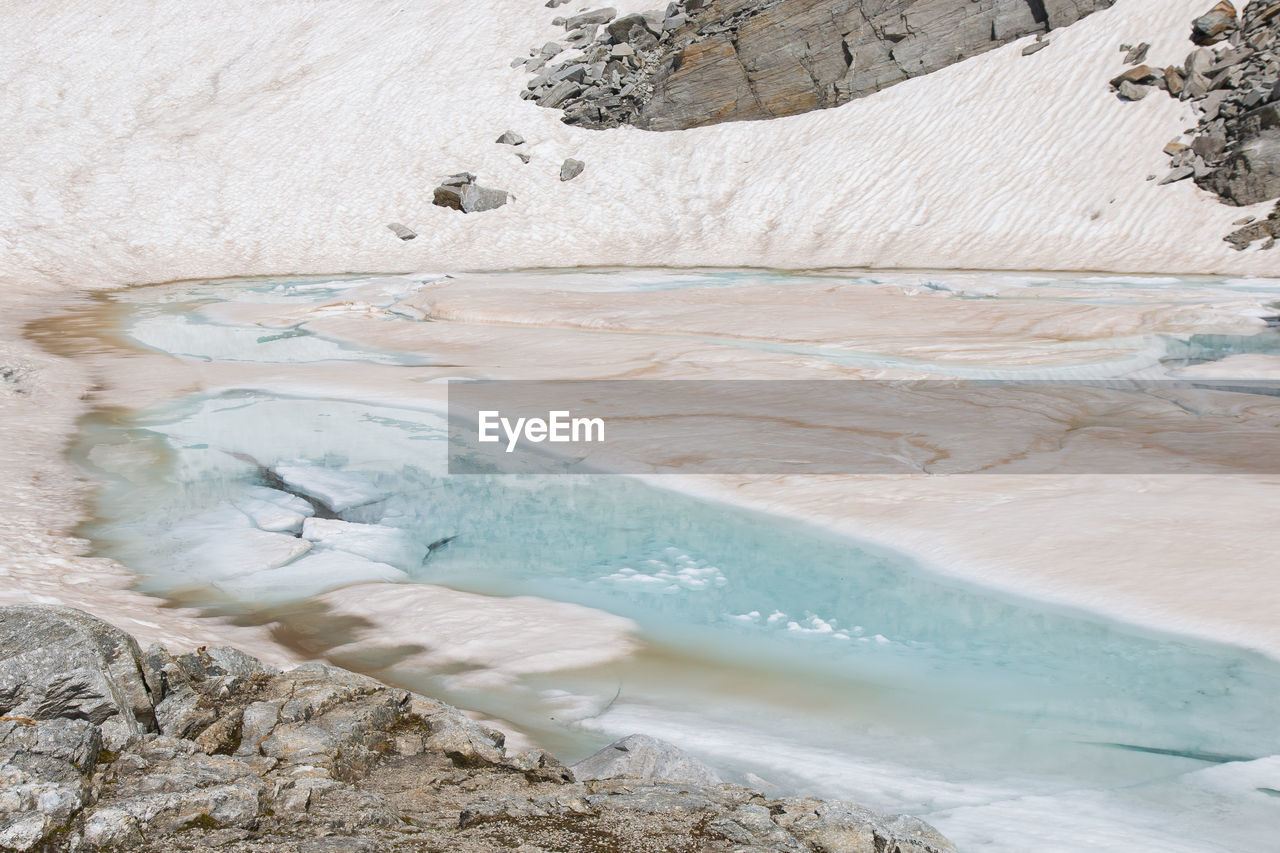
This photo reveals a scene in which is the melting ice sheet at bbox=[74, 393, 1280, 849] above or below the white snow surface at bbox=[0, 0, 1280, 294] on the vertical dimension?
below

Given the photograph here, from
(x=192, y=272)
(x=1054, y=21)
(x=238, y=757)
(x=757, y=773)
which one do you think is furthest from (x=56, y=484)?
(x=1054, y=21)

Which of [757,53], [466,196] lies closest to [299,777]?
[466,196]
